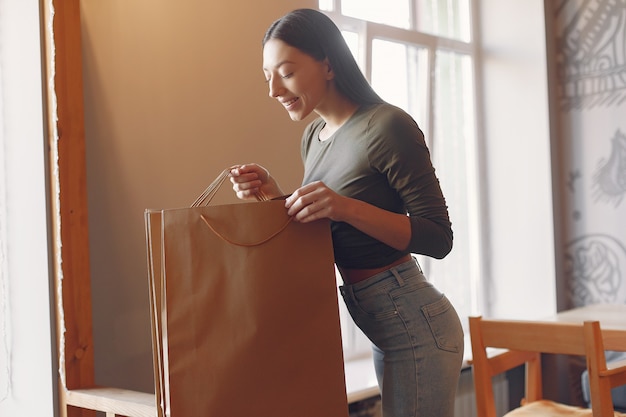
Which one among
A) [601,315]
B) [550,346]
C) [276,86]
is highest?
[276,86]

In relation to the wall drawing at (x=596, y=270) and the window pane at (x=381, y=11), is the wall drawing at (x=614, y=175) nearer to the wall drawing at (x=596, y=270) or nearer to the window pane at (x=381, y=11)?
the wall drawing at (x=596, y=270)

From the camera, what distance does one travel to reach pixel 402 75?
292cm

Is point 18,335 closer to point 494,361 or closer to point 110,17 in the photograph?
point 110,17

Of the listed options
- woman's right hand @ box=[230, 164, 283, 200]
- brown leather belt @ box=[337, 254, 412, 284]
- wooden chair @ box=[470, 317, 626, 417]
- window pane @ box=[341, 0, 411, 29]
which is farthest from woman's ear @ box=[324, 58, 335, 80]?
window pane @ box=[341, 0, 411, 29]

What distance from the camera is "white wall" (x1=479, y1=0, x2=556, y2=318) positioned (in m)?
3.17

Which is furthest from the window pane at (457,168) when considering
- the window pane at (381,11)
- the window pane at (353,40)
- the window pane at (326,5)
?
the window pane at (326,5)

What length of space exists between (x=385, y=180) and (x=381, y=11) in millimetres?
1772

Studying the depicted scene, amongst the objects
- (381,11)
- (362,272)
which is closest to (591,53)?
(381,11)

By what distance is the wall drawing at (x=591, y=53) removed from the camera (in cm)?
305

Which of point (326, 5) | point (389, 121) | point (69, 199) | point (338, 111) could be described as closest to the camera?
point (389, 121)

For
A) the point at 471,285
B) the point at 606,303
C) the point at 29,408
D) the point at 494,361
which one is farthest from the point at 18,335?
the point at 606,303

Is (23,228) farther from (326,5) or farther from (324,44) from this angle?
(326,5)

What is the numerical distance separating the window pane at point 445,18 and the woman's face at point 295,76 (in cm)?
188

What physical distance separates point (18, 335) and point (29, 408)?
155 mm
